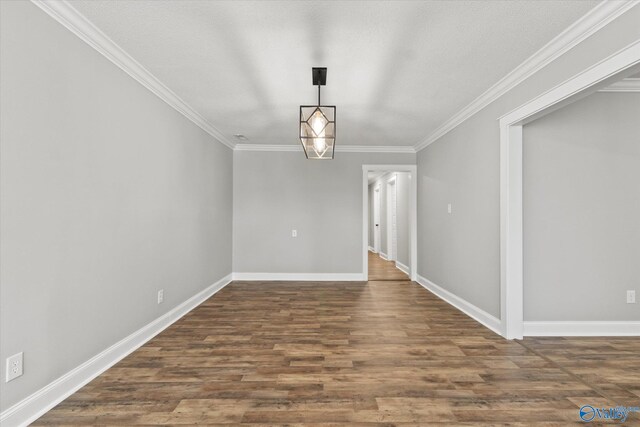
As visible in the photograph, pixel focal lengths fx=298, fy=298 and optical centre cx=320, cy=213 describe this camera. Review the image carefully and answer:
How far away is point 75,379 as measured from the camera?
2018mm

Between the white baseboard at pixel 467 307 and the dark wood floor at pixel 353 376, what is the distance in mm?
103

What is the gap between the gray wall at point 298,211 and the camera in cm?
557

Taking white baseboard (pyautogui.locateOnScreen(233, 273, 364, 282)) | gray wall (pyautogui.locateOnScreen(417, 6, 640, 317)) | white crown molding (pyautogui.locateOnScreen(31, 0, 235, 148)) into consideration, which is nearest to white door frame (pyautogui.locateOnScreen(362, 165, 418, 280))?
white baseboard (pyautogui.locateOnScreen(233, 273, 364, 282))

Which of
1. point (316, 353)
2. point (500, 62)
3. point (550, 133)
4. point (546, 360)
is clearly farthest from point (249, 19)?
point (546, 360)

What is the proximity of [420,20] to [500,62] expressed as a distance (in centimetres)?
104

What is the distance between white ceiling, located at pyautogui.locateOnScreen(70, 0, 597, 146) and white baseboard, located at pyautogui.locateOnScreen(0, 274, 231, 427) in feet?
7.80

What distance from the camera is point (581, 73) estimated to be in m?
2.09

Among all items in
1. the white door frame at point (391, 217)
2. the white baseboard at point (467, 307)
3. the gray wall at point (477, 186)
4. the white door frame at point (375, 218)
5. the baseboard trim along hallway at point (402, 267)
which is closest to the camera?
the gray wall at point (477, 186)

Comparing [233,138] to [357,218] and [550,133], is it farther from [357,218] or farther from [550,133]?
[550,133]

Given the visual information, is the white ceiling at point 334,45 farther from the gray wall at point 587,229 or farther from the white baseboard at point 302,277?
the white baseboard at point 302,277

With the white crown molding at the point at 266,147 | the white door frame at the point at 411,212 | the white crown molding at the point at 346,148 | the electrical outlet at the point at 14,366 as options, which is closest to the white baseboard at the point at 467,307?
the white door frame at the point at 411,212

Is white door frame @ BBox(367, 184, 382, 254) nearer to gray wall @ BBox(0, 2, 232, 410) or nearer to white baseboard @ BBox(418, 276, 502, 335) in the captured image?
white baseboard @ BBox(418, 276, 502, 335)

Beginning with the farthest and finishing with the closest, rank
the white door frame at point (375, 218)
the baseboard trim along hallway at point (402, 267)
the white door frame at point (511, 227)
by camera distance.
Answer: the white door frame at point (375, 218) → the baseboard trim along hallway at point (402, 267) → the white door frame at point (511, 227)

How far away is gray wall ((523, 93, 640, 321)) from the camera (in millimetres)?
2961
